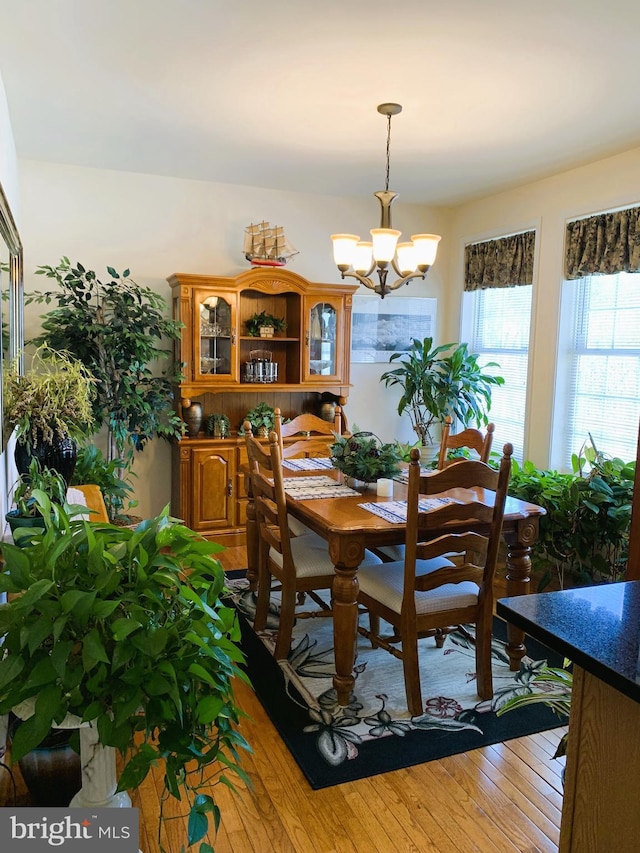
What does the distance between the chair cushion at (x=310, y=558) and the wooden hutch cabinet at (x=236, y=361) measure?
1.56 metres

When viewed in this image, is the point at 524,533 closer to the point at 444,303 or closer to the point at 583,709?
the point at 583,709

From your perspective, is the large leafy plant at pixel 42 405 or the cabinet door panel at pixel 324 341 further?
the cabinet door panel at pixel 324 341

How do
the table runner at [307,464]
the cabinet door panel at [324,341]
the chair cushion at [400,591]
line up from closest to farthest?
the chair cushion at [400,591] < the table runner at [307,464] < the cabinet door panel at [324,341]

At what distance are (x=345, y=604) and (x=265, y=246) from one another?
2.92 m

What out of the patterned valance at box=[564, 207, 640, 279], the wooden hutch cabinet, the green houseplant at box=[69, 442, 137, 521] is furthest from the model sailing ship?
the patterned valance at box=[564, 207, 640, 279]

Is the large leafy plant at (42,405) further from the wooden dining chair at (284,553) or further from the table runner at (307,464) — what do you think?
the table runner at (307,464)

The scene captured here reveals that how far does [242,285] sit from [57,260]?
1.26 m

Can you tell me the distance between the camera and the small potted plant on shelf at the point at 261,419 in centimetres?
459

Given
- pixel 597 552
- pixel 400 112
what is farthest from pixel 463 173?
pixel 597 552

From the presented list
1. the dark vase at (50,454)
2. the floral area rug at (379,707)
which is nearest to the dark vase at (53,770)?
the floral area rug at (379,707)

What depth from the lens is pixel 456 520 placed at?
7.70ft

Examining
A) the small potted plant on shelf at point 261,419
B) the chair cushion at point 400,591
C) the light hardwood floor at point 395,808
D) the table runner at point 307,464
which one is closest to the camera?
the light hardwood floor at point 395,808

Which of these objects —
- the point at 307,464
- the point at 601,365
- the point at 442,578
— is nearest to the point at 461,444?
the point at 307,464

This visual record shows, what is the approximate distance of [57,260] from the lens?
426cm
